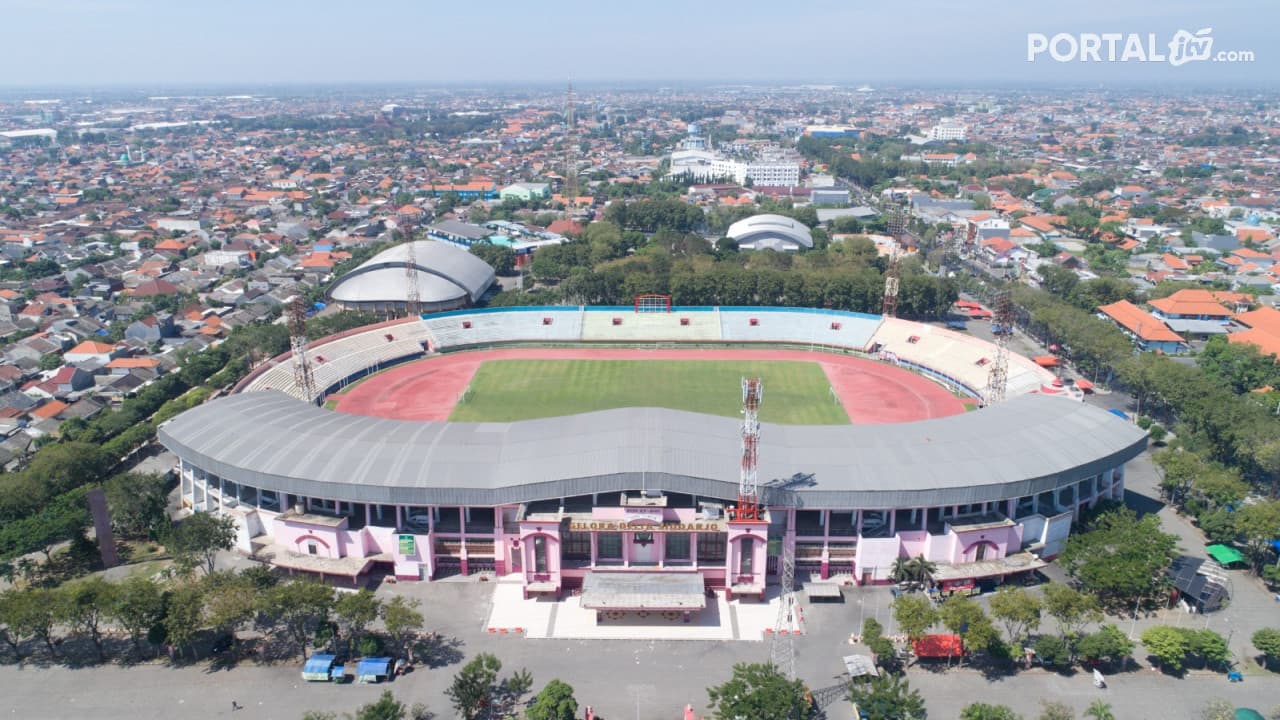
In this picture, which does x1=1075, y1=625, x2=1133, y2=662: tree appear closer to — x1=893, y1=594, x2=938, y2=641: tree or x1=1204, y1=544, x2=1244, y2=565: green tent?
x1=893, y1=594, x2=938, y2=641: tree

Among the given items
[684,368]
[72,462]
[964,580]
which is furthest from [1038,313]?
[72,462]

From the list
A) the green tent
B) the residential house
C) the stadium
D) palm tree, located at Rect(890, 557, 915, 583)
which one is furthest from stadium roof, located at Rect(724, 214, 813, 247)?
palm tree, located at Rect(890, 557, 915, 583)

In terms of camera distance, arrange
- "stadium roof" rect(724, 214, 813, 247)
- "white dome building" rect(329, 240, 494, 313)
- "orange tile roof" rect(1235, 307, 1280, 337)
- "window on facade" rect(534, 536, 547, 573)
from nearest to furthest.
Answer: "window on facade" rect(534, 536, 547, 573) → "orange tile roof" rect(1235, 307, 1280, 337) → "white dome building" rect(329, 240, 494, 313) → "stadium roof" rect(724, 214, 813, 247)

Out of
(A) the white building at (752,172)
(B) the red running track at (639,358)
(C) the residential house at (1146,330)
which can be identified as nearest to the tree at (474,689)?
(B) the red running track at (639,358)

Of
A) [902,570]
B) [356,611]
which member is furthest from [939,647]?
[356,611]

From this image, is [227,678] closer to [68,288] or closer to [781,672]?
[781,672]

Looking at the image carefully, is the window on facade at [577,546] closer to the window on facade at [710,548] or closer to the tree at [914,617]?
the window on facade at [710,548]

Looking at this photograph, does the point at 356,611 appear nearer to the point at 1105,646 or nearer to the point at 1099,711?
the point at 1099,711
